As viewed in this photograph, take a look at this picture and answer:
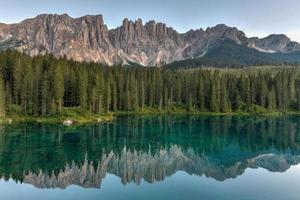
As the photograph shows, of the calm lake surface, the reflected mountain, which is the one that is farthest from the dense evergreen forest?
the calm lake surface

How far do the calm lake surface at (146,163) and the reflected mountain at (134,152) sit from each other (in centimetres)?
14

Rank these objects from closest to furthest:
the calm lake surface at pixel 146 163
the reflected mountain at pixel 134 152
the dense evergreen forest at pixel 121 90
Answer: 1. the calm lake surface at pixel 146 163
2. the reflected mountain at pixel 134 152
3. the dense evergreen forest at pixel 121 90

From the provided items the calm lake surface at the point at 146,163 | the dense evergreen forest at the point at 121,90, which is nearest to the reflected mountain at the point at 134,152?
the calm lake surface at the point at 146,163

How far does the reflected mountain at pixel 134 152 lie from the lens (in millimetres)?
55938

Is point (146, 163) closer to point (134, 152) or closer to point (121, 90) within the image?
point (134, 152)

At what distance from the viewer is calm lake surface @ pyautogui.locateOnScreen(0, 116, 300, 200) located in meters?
47.2

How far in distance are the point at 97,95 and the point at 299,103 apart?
10694cm

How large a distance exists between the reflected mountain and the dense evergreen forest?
19.5 m

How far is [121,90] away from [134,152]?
86.3 metres

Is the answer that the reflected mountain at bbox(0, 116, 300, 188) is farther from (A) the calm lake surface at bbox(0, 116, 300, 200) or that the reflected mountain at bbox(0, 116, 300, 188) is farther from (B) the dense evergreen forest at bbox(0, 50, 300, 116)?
(B) the dense evergreen forest at bbox(0, 50, 300, 116)

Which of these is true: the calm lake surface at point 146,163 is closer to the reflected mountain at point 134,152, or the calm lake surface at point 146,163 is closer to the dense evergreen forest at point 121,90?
the reflected mountain at point 134,152

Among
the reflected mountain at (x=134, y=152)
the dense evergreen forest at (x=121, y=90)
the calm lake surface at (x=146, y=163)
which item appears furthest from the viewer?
the dense evergreen forest at (x=121, y=90)

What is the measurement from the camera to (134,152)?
7400 cm

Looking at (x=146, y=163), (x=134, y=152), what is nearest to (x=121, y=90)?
(x=134, y=152)
